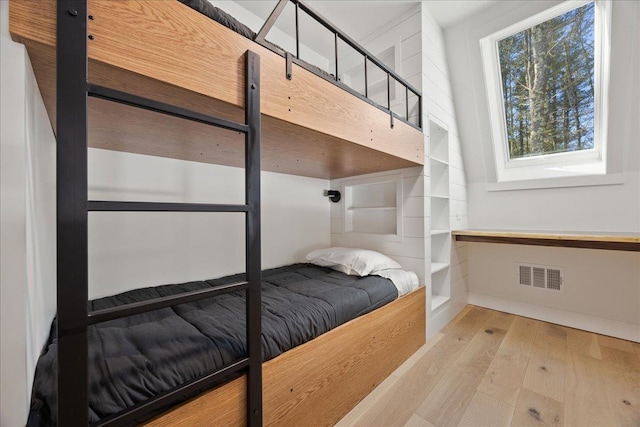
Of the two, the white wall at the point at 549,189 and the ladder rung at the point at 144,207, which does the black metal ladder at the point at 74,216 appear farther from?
the white wall at the point at 549,189

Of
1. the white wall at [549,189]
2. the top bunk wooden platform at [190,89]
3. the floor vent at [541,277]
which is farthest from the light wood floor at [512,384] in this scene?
the top bunk wooden platform at [190,89]

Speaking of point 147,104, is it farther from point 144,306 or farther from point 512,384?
point 512,384

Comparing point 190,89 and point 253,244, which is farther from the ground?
point 190,89

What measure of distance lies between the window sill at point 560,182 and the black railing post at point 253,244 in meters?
2.76

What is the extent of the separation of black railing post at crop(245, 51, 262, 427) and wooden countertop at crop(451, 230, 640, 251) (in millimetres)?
2221

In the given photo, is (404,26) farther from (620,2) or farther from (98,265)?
(98,265)

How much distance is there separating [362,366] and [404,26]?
8.81ft

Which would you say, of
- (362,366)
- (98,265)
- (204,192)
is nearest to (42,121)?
(98,265)

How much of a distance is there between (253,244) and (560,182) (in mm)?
2874

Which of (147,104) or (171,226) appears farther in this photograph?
(171,226)

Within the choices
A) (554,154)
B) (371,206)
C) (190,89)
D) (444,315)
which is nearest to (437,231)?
(371,206)

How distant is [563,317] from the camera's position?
232cm

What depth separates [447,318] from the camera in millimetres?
2387

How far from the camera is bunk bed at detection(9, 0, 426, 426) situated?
1.92 feet
